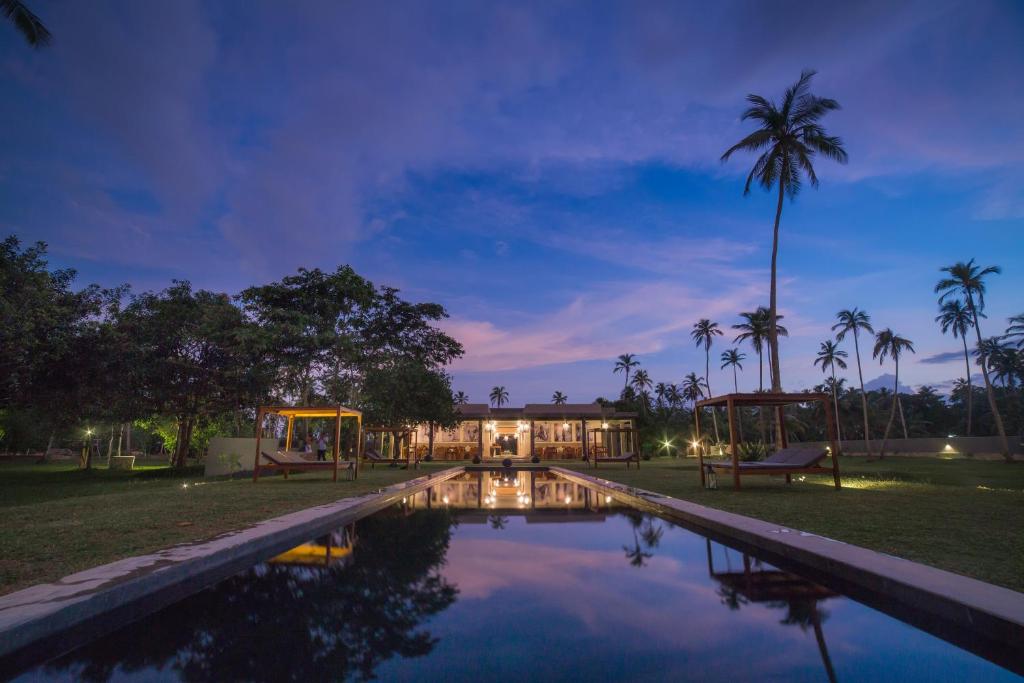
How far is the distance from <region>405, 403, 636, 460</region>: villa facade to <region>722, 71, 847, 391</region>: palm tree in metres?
17.2

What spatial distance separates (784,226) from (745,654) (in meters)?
27.3

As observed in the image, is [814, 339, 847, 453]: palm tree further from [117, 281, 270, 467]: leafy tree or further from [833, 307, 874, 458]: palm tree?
[117, 281, 270, 467]: leafy tree

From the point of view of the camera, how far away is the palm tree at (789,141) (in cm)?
1912

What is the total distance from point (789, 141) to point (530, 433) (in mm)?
26848

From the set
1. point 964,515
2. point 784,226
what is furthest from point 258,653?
point 784,226

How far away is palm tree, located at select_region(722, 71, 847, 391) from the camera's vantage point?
19.1 metres

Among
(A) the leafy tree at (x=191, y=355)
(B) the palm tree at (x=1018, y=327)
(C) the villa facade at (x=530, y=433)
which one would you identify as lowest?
(C) the villa facade at (x=530, y=433)

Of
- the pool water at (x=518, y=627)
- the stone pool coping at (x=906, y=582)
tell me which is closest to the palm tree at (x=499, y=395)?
the stone pool coping at (x=906, y=582)

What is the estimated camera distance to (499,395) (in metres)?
101

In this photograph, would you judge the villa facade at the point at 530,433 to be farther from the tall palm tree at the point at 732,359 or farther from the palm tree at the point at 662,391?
the tall palm tree at the point at 732,359

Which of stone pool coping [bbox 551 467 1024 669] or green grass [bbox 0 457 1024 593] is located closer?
stone pool coping [bbox 551 467 1024 669]

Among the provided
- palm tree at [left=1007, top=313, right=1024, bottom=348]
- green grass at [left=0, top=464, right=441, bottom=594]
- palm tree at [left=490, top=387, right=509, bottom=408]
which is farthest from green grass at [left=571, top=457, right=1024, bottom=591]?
palm tree at [left=490, top=387, right=509, bottom=408]

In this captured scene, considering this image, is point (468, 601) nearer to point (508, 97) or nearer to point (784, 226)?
point (508, 97)

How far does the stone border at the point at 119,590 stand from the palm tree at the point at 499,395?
312 ft
